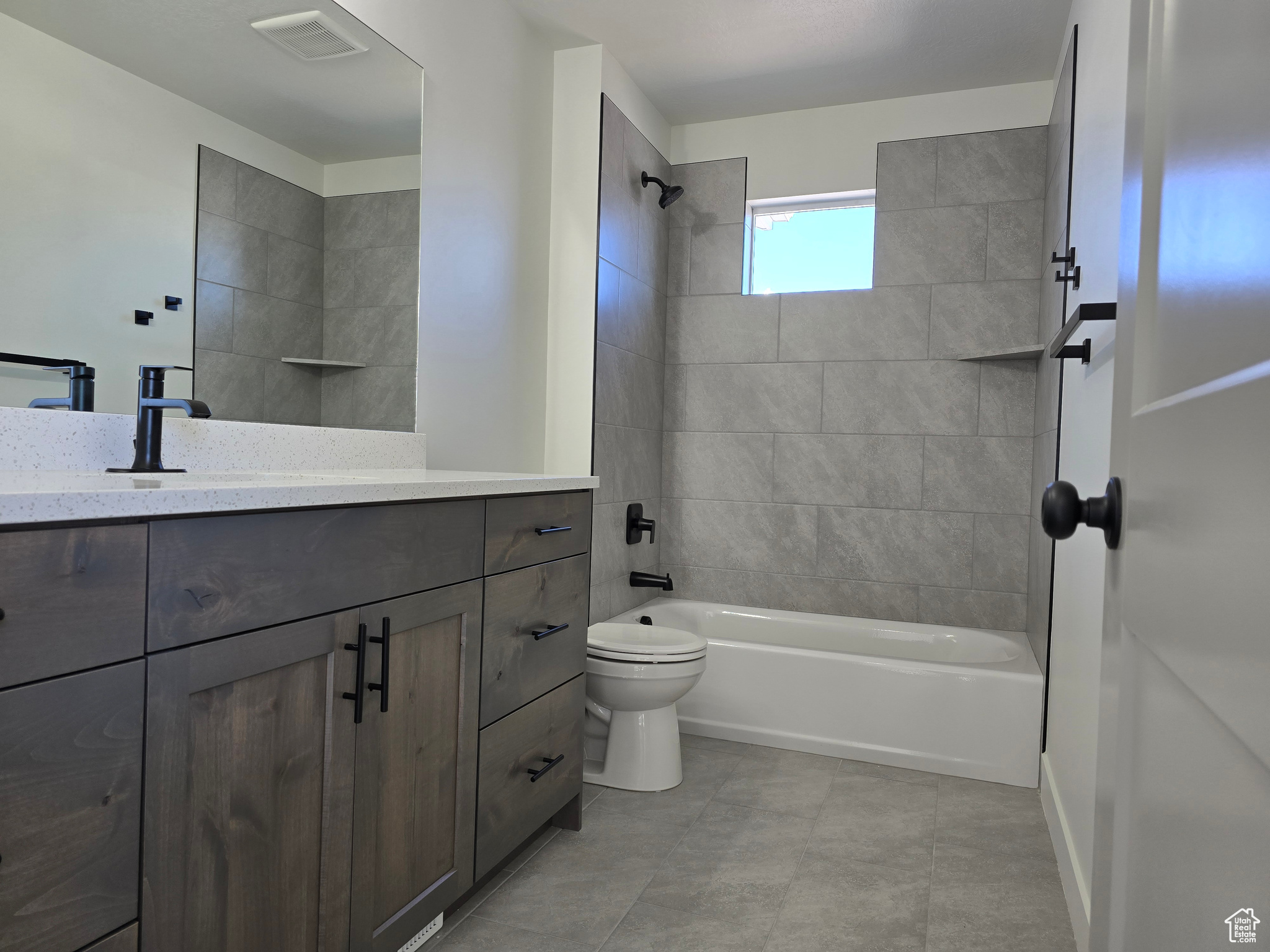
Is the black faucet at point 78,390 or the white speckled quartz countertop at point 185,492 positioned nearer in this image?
the white speckled quartz countertop at point 185,492

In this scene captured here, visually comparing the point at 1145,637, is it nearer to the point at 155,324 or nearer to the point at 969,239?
the point at 155,324

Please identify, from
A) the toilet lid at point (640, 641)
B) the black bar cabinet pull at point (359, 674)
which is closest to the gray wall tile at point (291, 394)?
the black bar cabinet pull at point (359, 674)

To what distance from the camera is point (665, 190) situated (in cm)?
358

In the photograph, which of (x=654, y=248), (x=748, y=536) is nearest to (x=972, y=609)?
(x=748, y=536)

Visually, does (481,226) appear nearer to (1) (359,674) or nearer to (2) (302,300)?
(2) (302,300)

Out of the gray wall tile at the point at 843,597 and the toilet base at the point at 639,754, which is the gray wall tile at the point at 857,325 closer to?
the gray wall tile at the point at 843,597

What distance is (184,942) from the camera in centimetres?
108

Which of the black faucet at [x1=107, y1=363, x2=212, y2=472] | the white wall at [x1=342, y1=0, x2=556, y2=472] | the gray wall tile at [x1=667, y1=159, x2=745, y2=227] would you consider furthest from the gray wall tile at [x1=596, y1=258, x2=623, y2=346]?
the black faucet at [x1=107, y1=363, x2=212, y2=472]

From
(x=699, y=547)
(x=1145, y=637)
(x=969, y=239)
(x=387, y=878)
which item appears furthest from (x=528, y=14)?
(x=1145, y=637)

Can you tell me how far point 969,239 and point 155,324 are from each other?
2990 millimetres

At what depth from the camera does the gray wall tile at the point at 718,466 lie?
3.76 metres

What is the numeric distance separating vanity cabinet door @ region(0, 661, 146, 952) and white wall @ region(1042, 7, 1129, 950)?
1.68 m

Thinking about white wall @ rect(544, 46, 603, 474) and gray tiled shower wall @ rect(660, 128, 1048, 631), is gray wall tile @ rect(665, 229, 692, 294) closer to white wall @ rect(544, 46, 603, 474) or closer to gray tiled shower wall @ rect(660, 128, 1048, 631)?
gray tiled shower wall @ rect(660, 128, 1048, 631)

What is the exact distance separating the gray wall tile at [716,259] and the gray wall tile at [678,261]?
2 centimetres
